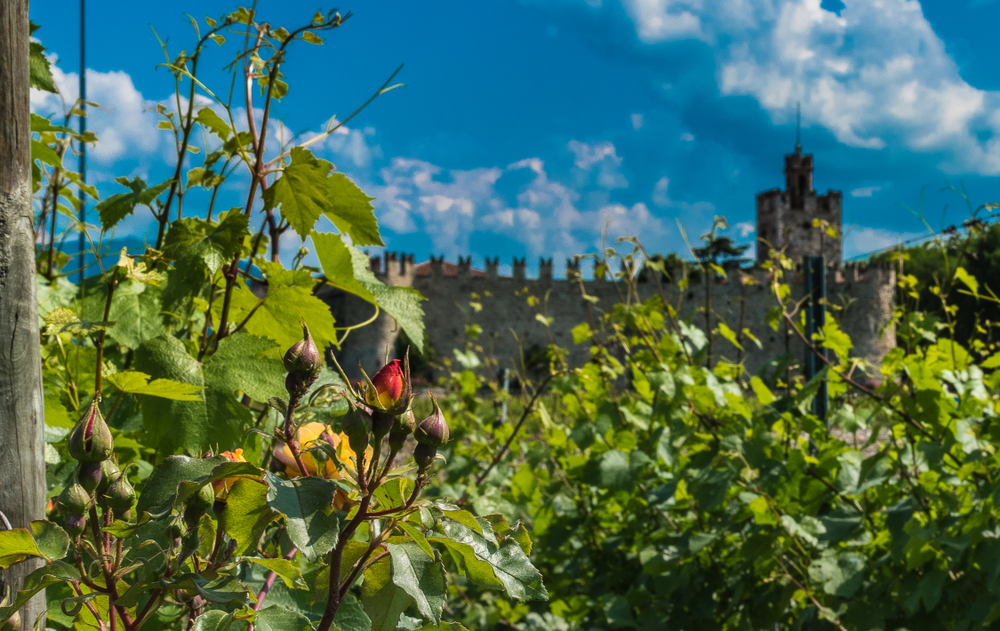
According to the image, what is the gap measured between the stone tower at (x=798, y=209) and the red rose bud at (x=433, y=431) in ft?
74.0

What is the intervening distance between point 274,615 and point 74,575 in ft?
0.30

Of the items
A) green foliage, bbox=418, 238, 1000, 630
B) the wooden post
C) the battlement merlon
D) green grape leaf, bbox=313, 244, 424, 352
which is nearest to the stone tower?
the battlement merlon

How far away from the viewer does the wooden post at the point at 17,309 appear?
449mm

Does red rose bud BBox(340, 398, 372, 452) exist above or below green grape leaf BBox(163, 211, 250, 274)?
below

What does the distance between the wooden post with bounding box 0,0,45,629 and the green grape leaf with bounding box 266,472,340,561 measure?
0.26 meters

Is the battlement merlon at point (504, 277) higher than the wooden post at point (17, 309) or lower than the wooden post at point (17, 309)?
higher

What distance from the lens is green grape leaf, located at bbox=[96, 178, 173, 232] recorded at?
0.75 m

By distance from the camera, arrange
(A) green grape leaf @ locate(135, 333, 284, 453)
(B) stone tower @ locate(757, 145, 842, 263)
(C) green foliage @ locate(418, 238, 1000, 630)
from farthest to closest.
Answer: (B) stone tower @ locate(757, 145, 842, 263) < (C) green foliage @ locate(418, 238, 1000, 630) < (A) green grape leaf @ locate(135, 333, 284, 453)

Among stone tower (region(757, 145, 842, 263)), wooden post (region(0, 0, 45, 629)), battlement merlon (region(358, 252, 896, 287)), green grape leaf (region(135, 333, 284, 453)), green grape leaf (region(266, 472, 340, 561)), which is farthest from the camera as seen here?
stone tower (region(757, 145, 842, 263))

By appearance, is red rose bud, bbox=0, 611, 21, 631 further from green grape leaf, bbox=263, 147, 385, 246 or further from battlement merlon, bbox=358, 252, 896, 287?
battlement merlon, bbox=358, 252, 896, 287

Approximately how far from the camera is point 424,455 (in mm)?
317

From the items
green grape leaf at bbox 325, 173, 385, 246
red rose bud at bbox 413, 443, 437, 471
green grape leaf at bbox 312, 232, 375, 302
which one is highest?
green grape leaf at bbox 325, 173, 385, 246

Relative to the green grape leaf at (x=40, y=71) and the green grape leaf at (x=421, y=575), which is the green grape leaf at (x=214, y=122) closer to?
the green grape leaf at (x=40, y=71)

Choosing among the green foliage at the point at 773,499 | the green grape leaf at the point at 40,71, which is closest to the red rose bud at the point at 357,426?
the green grape leaf at the point at 40,71
